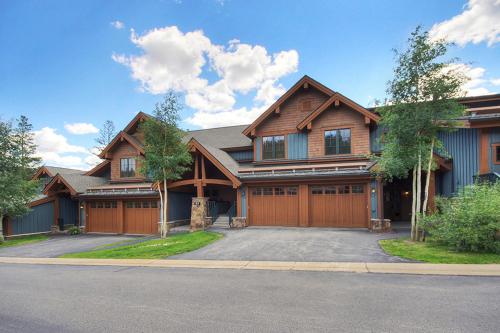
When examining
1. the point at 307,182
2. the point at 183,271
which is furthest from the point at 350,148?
the point at 183,271

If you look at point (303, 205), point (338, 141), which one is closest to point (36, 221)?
point (303, 205)

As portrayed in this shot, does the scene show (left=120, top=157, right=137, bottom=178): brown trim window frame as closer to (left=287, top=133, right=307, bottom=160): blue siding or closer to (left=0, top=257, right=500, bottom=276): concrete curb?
(left=0, top=257, right=500, bottom=276): concrete curb

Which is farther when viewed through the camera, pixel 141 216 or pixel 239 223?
pixel 141 216

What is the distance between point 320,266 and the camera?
10328 mm

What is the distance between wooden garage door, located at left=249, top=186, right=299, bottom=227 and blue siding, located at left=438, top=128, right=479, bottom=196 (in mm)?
9640

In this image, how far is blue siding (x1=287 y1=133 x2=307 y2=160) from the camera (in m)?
21.9

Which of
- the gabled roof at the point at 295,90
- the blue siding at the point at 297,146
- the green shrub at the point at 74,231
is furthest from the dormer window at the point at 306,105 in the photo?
the green shrub at the point at 74,231

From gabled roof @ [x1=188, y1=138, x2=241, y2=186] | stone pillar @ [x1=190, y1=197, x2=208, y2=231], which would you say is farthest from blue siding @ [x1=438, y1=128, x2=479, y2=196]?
stone pillar @ [x1=190, y1=197, x2=208, y2=231]

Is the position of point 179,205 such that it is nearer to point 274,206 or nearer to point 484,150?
point 274,206

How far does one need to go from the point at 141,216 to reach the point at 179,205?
3.09 meters

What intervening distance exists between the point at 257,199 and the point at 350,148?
7.37 meters

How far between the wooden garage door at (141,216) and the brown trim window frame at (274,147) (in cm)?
941

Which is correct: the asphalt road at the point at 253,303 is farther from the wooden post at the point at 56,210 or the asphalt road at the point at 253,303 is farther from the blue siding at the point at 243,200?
the wooden post at the point at 56,210

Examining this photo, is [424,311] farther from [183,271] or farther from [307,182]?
[307,182]
